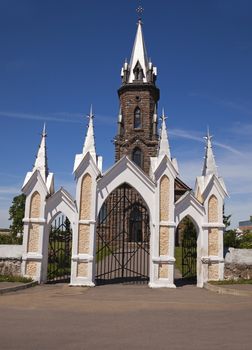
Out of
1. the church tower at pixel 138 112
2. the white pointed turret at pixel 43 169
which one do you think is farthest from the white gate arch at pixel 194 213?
the church tower at pixel 138 112

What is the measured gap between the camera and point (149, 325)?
781 cm

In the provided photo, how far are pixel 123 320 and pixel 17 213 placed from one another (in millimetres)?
42861

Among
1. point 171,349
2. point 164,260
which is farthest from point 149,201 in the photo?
point 171,349

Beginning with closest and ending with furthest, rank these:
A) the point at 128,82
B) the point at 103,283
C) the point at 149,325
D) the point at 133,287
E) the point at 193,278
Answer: the point at 149,325, the point at 133,287, the point at 103,283, the point at 193,278, the point at 128,82

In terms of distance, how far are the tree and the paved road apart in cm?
3475

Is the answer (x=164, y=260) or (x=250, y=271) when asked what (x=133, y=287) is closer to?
(x=164, y=260)

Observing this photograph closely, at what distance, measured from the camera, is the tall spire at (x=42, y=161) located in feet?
50.9

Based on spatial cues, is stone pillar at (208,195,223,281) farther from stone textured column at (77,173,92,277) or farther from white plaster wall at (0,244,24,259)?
white plaster wall at (0,244,24,259)

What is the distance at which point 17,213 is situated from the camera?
48.8 meters

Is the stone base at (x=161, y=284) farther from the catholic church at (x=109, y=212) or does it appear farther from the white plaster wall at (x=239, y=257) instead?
the white plaster wall at (x=239, y=257)

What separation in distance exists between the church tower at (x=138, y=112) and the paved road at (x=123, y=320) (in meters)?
30.1

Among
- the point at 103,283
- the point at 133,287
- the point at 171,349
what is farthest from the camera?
the point at 103,283

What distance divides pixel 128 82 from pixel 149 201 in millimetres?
31224

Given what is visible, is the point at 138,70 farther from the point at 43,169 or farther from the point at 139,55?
the point at 43,169
